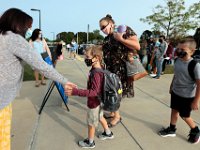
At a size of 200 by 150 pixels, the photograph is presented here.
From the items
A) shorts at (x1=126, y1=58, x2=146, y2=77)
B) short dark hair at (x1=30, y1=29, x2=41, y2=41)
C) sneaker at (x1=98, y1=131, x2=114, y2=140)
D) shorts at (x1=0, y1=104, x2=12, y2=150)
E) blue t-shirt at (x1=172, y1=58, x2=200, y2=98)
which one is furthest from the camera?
short dark hair at (x1=30, y1=29, x2=41, y2=41)

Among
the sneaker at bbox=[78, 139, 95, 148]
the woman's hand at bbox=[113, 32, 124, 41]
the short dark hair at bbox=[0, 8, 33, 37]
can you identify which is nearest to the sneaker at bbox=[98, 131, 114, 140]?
the sneaker at bbox=[78, 139, 95, 148]

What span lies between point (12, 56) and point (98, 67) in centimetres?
124

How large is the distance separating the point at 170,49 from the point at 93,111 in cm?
830

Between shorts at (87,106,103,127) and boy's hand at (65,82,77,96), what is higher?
boy's hand at (65,82,77,96)

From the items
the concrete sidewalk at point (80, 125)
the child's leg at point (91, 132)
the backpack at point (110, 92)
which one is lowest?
the concrete sidewalk at point (80, 125)

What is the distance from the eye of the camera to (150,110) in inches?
199

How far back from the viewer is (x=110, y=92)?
321 centimetres

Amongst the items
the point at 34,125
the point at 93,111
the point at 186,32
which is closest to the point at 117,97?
the point at 93,111

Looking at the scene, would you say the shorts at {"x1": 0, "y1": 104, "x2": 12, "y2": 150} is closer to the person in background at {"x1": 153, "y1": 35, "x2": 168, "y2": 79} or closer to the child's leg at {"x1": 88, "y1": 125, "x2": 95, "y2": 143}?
the child's leg at {"x1": 88, "y1": 125, "x2": 95, "y2": 143}

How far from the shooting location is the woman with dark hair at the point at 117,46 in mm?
3549

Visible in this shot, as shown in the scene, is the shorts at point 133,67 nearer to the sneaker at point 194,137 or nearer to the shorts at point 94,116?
the shorts at point 94,116

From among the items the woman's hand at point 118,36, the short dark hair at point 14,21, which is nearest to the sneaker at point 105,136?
the woman's hand at point 118,36

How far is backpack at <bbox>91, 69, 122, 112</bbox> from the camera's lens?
3149 mm

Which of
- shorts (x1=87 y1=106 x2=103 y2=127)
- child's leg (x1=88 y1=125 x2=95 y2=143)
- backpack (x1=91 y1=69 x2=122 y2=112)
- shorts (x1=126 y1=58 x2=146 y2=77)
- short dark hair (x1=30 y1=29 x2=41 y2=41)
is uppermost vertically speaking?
short dark hair (x1=30 y1=29 x2=41 y2=41)
